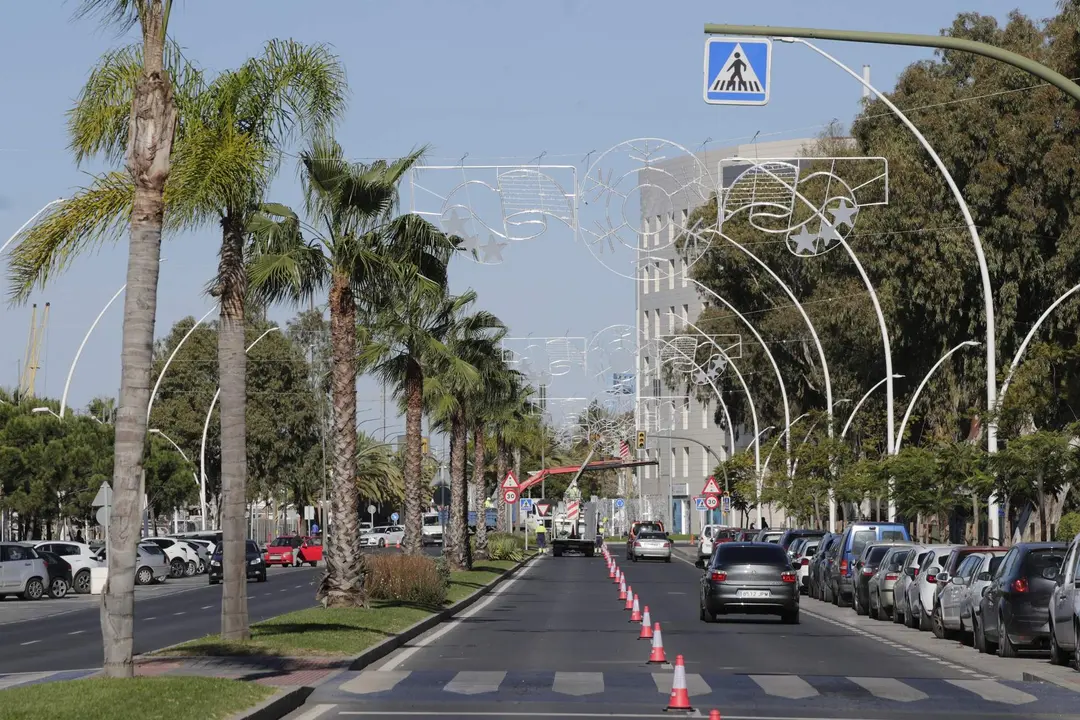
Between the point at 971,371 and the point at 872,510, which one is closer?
the point at 971,371

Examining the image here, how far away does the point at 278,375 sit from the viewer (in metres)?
96.1

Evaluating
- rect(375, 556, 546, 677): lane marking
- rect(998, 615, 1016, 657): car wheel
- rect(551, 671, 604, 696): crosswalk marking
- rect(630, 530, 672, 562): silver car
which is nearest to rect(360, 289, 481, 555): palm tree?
rect(375, 556, 546, 677): lane marking

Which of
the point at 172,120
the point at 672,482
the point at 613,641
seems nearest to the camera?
the point at 172,120

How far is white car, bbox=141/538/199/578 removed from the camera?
6384cm

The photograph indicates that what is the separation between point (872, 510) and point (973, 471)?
117 feet

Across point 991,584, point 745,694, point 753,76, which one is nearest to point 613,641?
point 991,584

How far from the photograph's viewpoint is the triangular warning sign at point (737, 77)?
18203mm

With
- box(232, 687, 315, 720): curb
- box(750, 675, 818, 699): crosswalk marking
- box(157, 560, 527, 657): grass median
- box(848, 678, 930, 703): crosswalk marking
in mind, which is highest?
box(157, 560, 527, 657): grass median

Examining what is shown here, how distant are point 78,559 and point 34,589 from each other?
3.81 metres

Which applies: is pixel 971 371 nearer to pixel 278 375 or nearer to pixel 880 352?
pixel 880 352

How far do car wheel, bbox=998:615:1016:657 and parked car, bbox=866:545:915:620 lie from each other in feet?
27.5

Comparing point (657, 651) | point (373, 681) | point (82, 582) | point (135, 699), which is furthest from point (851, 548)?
point (135, 699)

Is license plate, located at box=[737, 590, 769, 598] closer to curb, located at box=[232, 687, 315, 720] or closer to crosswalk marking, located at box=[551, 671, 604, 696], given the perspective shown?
crosswalk marking, located at box=[551, 671, 604, 696]

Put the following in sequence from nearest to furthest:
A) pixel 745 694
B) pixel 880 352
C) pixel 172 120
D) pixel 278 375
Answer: pixel 172 120 → pixel 745 694 → pixel 880 352 → pixel 278 375
